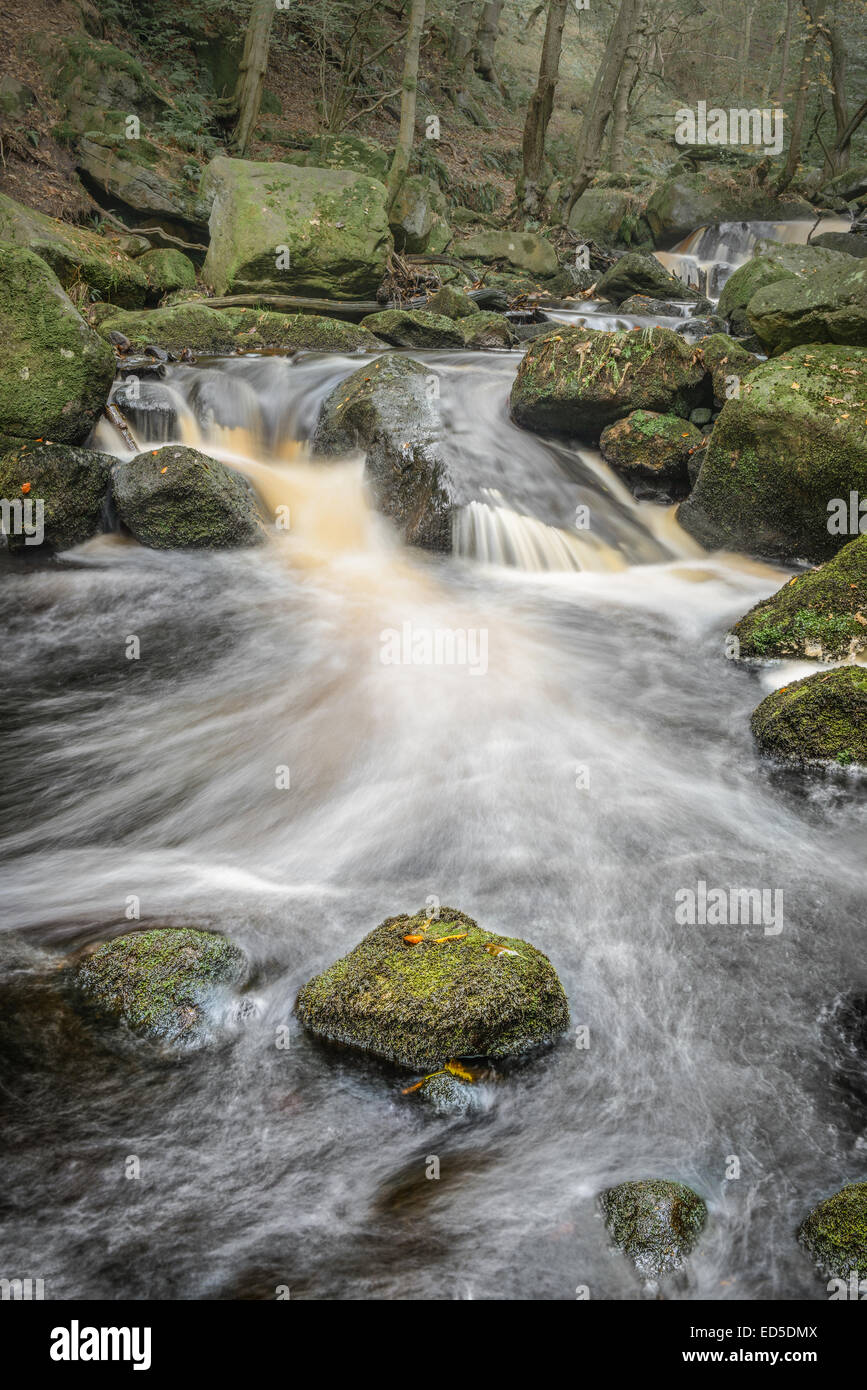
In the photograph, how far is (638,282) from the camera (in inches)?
720

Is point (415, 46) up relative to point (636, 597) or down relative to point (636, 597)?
up

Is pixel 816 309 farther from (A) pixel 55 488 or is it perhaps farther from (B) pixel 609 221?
(B) pixel 609 221

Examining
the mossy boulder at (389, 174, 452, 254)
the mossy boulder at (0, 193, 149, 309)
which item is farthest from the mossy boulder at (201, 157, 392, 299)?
the mossy boulder at (389, 174, 452, 254)

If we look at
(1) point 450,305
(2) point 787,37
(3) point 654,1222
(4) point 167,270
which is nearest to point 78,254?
(4) point 167,270

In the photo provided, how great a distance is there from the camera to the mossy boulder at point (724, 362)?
998 centimetres

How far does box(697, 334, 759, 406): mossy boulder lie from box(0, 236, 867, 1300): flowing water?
164cm

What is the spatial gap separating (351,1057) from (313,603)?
214 inches

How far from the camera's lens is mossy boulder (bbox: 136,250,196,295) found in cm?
1441

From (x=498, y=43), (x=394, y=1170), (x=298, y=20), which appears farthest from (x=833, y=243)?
(x=498, y=43)

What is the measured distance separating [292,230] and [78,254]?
3.45 meters

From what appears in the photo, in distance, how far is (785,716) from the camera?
227 inches

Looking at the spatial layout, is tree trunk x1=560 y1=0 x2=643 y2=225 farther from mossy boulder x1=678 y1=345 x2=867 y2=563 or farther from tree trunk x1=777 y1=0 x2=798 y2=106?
mossy boulder x1=678 y1=345 x2=867 y2=563

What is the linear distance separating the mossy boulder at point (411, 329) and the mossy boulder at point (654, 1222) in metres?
13.4

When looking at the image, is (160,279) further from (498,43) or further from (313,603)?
(498,43)
